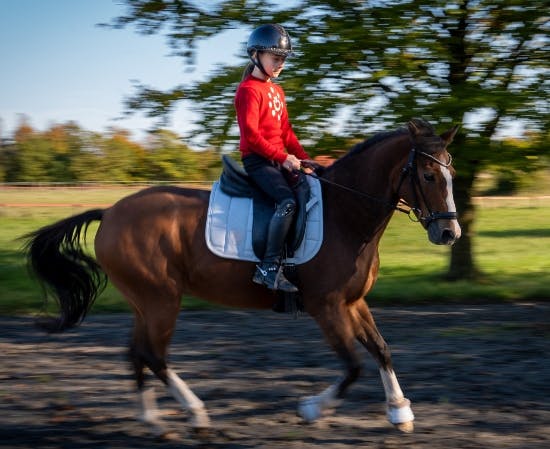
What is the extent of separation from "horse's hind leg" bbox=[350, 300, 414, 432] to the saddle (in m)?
0.70

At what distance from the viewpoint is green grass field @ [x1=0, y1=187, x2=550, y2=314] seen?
1104 cm

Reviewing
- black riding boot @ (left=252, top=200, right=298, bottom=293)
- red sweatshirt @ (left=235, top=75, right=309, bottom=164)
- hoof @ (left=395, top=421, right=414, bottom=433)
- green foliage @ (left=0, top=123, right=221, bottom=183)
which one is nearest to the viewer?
hoof @ (left=395, top=421, right=414, bottom=433)

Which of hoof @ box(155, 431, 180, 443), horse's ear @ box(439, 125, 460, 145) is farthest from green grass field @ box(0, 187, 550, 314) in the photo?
horse's ear @ box(439, 125, 460, 145)

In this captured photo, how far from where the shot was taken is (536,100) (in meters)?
10.2

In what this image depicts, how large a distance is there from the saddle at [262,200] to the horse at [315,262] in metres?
0.16

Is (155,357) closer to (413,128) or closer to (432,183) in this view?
(432,183)

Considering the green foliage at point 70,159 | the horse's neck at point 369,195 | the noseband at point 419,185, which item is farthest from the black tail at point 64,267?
the green foliage at point 70,159

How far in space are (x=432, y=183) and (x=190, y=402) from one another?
223 cm

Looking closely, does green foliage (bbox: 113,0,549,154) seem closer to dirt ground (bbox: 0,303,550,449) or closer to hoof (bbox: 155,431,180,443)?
dirt ground (bbox: 0,303,550,449)

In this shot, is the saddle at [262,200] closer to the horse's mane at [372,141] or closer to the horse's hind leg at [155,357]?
the horse's mane at [372,141]

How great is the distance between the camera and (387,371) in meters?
5.31

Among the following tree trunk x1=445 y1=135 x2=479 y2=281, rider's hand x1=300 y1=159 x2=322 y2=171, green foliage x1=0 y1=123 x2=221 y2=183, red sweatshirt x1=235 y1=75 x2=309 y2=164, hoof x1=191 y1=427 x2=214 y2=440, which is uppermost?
red sweatshirt x1=235 y1=75 x2=309 y2=164

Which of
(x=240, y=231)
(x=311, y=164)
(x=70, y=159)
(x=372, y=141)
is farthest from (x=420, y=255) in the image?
(x=70, y=159)

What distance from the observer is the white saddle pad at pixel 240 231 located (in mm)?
5363
